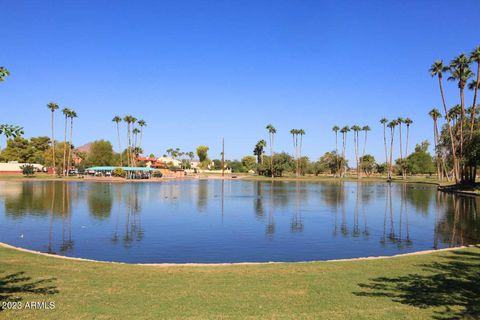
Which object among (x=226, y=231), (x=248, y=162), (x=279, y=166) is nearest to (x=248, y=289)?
(x=226, y=231)

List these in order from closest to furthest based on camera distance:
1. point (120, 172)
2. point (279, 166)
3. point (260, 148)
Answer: point (120, 172)
point (279, 166)
point (260, 148)

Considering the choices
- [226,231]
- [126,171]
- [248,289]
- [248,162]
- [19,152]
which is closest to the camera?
[248,289]

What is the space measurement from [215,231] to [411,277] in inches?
579

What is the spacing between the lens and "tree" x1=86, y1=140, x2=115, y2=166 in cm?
14062

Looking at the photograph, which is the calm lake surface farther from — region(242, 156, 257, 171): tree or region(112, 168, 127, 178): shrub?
region(242, 156, 257, 171): tree

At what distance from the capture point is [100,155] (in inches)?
5551

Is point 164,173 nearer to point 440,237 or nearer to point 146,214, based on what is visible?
point 146,214

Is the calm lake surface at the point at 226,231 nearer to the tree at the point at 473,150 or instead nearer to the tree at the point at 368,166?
the tree at the point at 473,150

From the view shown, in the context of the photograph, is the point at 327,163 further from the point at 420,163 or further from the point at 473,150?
the point at 473,150

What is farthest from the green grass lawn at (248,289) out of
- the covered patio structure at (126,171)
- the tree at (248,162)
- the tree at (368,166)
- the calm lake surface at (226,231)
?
the tree at (248,162)

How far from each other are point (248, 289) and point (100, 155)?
14027 cm

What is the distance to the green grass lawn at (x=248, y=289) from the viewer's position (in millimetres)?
8203

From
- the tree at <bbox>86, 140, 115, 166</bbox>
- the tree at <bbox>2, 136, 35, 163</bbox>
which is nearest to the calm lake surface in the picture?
the tree at <bbox>86, 140, 115, 166</bbox>

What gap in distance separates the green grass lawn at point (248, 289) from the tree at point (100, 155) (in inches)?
5255
